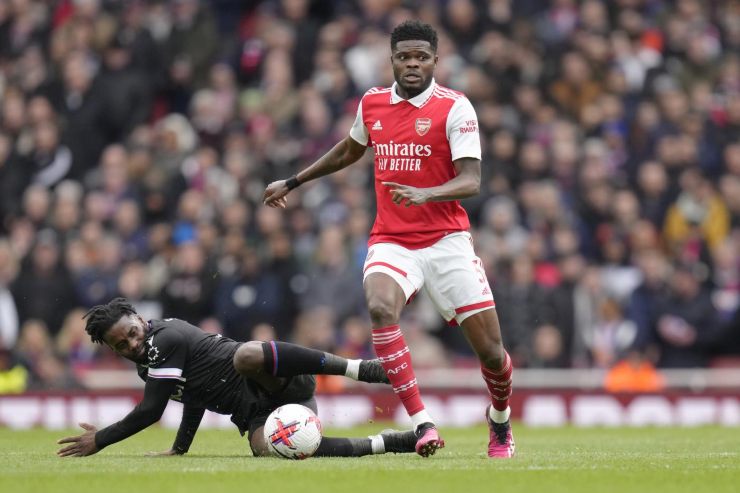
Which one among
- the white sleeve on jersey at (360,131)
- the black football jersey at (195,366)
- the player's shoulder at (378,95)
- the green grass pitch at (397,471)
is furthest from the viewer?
the white sleeve on jersey at (360,131)

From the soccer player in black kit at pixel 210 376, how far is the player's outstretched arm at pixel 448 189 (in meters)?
1.32

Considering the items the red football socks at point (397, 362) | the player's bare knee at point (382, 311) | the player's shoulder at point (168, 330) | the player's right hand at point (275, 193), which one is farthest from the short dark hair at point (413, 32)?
the player's shoulder at point (168, 330)

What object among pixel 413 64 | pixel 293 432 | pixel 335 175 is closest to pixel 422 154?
pixel 413 64

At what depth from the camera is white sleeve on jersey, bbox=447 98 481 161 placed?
32.4 ft

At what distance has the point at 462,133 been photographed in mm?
9922

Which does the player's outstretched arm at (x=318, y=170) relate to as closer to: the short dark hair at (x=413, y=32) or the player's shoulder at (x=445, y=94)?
the player's shoulder at (x=445, y=94)

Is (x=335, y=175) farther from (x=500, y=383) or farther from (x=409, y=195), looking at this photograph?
(x=409, y=195)

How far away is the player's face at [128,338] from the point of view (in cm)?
1008

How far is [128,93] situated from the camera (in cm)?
1958

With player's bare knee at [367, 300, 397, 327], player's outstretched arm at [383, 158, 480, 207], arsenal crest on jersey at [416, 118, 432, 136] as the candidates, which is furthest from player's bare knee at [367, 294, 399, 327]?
arsenal crest on jersey at [416, 118, 432, 136]

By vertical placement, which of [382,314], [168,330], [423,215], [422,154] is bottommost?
[168,330]

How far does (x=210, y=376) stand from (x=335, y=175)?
8.26m

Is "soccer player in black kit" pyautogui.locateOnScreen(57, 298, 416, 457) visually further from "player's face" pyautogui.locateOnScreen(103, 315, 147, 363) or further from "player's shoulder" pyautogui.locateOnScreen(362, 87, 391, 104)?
"player's shoulder" pyautogui.locateOnScreen(362, 87, 391, 104)

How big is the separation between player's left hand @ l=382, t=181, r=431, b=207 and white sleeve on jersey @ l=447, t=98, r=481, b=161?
522 mm
